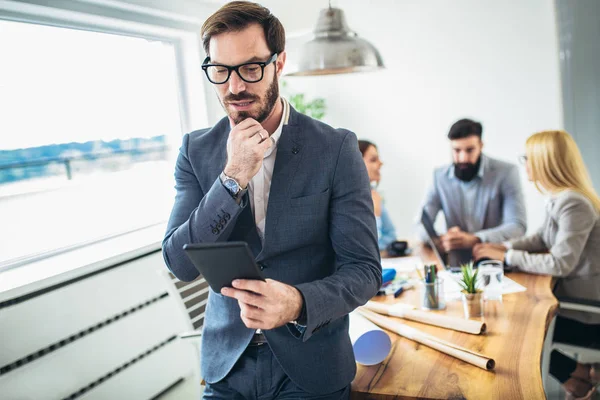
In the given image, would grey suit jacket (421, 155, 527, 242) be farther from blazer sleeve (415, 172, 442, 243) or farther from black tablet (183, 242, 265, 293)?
black tablet (183, 242, 265, 293)

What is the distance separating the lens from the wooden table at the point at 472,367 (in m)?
1.44

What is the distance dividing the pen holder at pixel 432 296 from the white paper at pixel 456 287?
130 mm

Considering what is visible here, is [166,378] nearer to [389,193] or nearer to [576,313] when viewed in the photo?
[576,313]

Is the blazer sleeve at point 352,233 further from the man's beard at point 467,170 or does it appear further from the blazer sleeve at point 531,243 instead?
the man's beard at point 467,170

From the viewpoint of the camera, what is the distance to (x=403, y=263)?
112 inches

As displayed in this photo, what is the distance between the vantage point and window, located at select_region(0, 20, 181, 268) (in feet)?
9.00

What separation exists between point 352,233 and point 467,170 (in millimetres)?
2450

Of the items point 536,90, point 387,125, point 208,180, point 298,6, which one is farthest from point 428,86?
point 208,180

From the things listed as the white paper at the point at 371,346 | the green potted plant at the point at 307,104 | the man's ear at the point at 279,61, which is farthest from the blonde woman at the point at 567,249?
the green potted plant at the point at 307,104

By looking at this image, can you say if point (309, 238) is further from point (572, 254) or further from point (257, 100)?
point (572, 254)

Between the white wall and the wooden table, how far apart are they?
292cm

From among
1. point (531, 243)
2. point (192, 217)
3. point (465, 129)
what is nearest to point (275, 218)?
point (192, 217)

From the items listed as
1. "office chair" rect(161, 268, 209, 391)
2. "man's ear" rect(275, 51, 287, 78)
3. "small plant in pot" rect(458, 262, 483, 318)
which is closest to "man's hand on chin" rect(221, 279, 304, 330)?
"man's ear" rect(275, 51, 287, 78)

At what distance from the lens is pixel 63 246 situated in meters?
2.96
